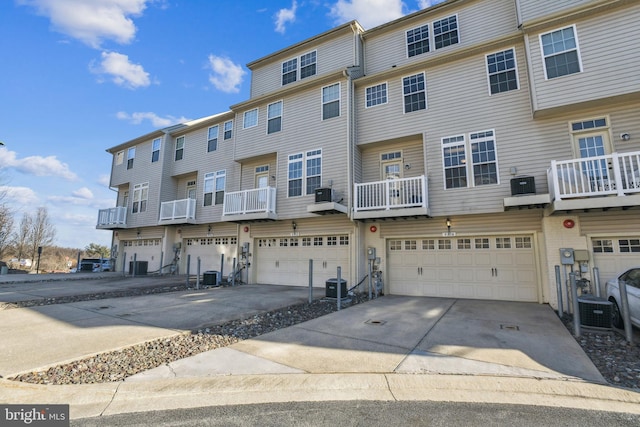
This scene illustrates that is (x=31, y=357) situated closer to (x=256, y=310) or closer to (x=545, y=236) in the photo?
(x=256, y=310)

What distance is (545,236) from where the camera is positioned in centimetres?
843

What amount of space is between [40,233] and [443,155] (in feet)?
146

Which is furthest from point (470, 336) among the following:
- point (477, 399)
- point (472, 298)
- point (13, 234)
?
point (13, 234)

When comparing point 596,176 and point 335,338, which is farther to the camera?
point 596,176

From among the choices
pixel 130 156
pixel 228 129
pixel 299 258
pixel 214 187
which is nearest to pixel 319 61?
pixel 228 129

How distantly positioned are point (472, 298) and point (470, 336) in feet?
15.0

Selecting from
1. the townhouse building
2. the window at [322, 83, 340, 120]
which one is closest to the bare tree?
the townhouse building

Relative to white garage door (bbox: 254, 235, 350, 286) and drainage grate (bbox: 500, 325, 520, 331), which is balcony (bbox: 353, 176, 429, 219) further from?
drainage grate (bbox: 500, 325, 520, 331)

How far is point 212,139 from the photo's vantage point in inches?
640

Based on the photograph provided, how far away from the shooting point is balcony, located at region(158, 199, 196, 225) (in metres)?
15.7

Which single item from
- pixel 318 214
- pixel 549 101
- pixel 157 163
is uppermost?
pixel 157 163

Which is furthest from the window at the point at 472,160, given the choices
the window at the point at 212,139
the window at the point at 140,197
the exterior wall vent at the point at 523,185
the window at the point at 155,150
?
the window at the point at 140,197

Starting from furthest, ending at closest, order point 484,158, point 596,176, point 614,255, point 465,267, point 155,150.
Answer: point 155,150 → point 465,267 → point 484,158 → point 614,255 → point 596,176

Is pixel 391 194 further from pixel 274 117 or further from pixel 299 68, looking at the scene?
pixel 299 68
